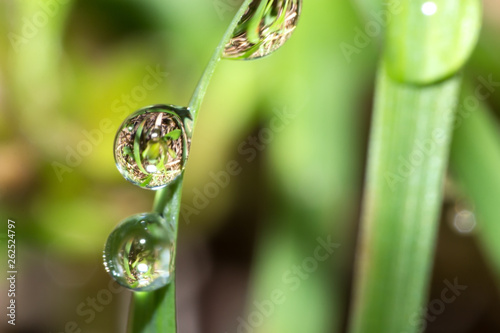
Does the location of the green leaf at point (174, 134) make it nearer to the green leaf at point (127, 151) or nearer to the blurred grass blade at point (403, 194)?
the green leaf at point (127, 151)

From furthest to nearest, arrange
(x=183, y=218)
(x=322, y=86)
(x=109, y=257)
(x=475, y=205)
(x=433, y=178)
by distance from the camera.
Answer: (x=183, y=218), (x=322, y=86), (x=475, y=205), (x=433, y=178), (x=109, y=257)

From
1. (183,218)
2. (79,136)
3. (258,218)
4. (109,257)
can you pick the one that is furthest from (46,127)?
(109,257)

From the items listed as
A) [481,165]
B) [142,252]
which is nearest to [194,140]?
[481,165]

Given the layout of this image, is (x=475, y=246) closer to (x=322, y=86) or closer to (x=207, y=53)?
(x=322, y=86)

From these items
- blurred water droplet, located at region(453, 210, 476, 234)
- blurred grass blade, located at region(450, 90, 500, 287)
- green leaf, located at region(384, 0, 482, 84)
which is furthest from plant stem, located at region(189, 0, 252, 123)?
blurred water droplet, located at region(453, 210, 476, 234)

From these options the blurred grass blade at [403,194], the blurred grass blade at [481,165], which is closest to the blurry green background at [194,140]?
the blurred grass blade at [481,165]

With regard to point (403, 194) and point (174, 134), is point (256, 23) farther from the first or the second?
point (403, 194)
